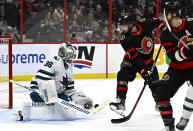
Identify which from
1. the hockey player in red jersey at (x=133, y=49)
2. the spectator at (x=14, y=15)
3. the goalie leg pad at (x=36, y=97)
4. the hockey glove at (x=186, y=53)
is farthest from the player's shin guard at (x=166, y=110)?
the spectator at (x=14, y=15)

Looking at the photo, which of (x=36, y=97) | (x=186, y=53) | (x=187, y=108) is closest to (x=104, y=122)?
(x=36, y=97)

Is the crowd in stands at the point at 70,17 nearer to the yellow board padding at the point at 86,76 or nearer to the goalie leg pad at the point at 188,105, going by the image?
the yellow board padding at the point at 86,76

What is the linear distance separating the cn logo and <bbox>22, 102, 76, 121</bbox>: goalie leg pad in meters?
4.76

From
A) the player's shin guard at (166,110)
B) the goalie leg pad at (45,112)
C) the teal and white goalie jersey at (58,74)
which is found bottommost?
the goalie leg pad at (45,112)

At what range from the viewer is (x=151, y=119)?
5301 mm

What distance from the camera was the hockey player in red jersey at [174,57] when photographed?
4117mm

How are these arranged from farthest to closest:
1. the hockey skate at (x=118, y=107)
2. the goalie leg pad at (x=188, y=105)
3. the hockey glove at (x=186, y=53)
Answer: the hockey skate at (x=118, y=107)
the goalie leg pad at (x=188, y=105)
the hockey glove at (x=186, y=53)

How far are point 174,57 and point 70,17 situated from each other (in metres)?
6.38

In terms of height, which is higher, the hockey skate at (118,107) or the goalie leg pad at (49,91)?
the goalie leg pad at (49,91)

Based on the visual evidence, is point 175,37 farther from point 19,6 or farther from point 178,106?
point 19,6

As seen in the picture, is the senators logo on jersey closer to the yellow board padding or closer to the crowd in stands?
the yellow board padding

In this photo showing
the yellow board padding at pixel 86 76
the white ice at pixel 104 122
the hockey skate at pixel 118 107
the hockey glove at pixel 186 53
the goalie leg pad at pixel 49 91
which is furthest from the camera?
the yellow board padding at pixel 86 76

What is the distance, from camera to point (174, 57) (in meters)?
4.17

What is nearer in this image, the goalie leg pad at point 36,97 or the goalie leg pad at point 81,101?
the goalie leg pad at point 36,97
